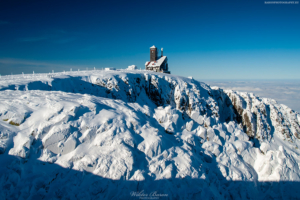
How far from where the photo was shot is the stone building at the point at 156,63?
4694 cm

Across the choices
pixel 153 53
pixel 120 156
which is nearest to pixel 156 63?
pixel 153 53

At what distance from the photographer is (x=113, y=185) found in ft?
31.9

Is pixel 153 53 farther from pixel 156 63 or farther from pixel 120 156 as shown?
pixel 120 156

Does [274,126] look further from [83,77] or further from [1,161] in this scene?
[1,161]

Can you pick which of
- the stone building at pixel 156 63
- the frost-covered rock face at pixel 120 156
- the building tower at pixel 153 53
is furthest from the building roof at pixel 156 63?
the frost-covered rock face at pixel 120 156

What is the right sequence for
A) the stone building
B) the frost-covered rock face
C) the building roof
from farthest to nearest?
the building roof → the stone building → the frost-covered rock face

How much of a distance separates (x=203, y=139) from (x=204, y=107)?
55.4 feet

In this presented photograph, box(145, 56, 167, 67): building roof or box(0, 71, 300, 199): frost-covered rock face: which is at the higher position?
box(145, 56, 167, 67): building roof

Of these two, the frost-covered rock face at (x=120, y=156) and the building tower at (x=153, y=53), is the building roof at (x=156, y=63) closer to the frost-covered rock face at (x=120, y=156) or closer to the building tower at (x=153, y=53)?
the building tower at (x=153, y=53)

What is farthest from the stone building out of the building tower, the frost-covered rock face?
the frost-covered rock face

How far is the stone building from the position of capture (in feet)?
154

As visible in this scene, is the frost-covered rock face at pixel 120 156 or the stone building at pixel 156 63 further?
the stone building at pixel 156 63

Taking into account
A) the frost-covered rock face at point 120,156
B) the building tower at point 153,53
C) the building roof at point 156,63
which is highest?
the building tower at point 153,53

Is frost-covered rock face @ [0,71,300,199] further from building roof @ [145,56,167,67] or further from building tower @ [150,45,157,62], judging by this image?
building tower @ [150,45,157,62]
